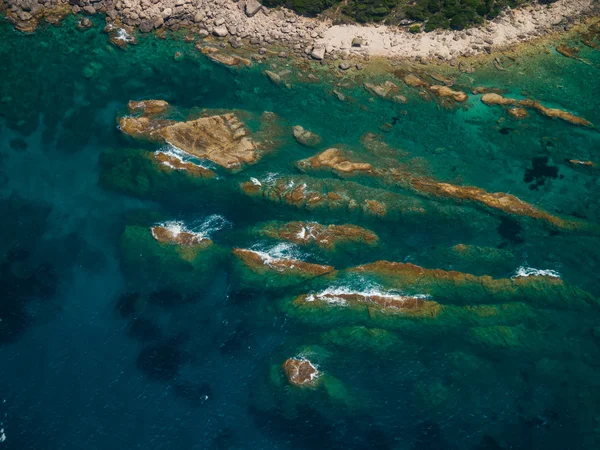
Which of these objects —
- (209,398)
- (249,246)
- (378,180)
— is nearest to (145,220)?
(249,246)

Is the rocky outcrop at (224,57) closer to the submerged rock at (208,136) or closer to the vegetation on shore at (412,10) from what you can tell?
the submerged rock at (208,136)

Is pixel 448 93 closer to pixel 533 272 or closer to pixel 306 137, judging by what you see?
pixel 306 137

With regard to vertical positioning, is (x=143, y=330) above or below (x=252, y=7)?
below

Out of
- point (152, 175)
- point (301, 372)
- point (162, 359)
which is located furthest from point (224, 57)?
point (301, 372)

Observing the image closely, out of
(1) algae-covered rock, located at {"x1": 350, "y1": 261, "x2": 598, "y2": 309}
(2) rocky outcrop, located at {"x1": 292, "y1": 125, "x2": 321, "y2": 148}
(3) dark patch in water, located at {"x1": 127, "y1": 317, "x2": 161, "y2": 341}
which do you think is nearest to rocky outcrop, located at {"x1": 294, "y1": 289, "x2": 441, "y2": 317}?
(1) algae-covered rock, located at {"x1": 350, "y1": 261, "x2": 598, "y2": 309}

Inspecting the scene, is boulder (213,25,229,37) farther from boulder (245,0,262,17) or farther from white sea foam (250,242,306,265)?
white sea foam (250,242,306,265)

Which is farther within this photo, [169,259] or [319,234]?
[319,234]
